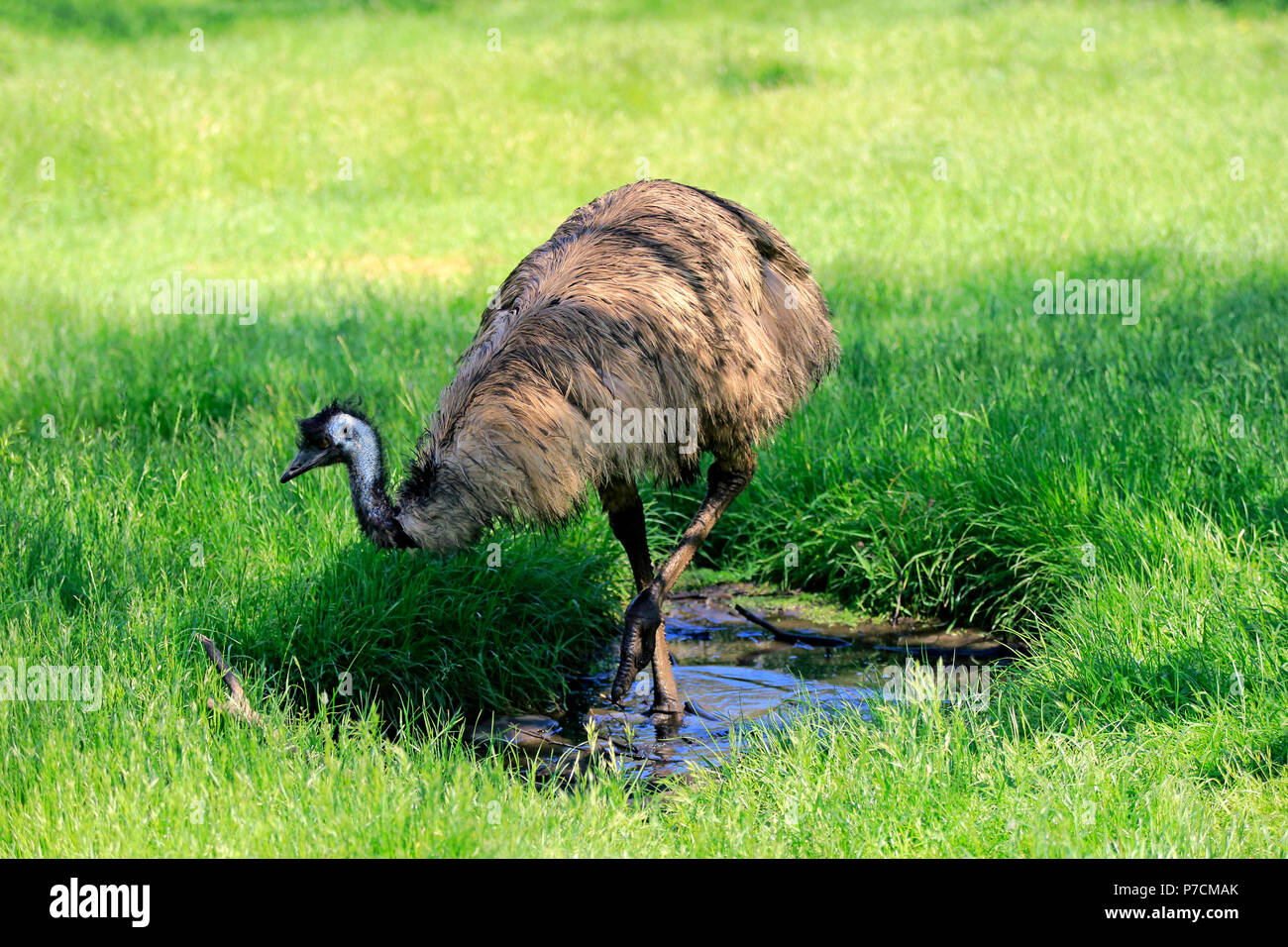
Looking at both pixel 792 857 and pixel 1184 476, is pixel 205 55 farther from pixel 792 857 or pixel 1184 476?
pixel 792 857

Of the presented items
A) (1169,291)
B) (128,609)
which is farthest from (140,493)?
(1169,291)

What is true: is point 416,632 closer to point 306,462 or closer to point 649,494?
point 306,462

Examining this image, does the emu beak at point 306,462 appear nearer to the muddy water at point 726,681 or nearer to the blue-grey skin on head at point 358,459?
the blue-grey skin on head at point 358,459

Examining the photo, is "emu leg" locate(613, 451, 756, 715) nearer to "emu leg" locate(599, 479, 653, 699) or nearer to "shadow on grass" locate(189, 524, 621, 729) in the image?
"emu leg" locate(599, 479, 653, 699)

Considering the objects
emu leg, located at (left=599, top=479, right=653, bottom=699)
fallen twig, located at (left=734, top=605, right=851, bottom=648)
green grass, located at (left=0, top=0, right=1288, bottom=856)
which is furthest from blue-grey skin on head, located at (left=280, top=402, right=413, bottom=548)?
fallen twig, located at (left=734, top=605, right=851, bottom=648)

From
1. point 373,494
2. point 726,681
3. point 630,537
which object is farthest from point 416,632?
point 726,681

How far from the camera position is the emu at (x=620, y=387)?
488 cm

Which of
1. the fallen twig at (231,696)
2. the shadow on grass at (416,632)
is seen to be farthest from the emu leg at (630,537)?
the fallen twig at (231,696)

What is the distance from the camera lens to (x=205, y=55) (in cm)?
2112

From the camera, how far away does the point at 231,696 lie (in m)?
4.97

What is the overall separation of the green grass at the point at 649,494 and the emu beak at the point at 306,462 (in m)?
0.79

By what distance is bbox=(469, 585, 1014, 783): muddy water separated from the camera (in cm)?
536

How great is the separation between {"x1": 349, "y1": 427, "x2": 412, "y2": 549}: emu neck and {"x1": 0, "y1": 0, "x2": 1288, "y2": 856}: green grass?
2.02 feet
